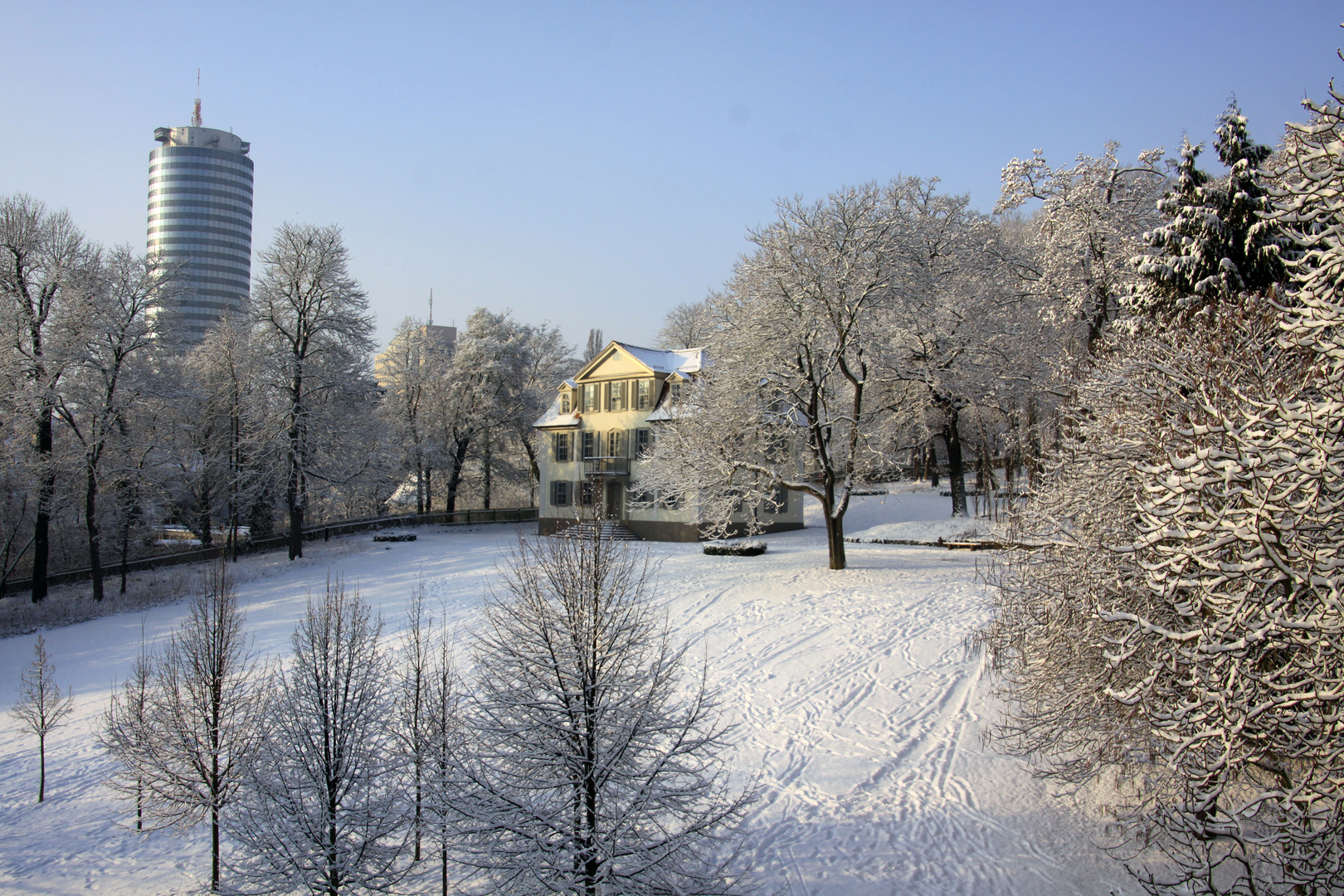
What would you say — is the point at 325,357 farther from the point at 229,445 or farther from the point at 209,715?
the point at 209,715

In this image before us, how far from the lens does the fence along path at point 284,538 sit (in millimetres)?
29406

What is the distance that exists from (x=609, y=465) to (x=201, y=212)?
11501cm

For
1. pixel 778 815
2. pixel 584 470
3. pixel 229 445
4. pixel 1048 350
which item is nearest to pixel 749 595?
pixel 778 815

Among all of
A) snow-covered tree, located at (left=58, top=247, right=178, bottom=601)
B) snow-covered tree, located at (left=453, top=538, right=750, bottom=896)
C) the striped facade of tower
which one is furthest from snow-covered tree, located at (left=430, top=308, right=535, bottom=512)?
the striped facade of tower

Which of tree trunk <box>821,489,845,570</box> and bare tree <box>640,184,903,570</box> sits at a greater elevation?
bare tree <box>640,184,903,570</box>

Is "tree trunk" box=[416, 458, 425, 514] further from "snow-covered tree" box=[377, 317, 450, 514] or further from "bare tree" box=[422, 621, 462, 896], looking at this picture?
"bare tree" box=[422, 621, 462, 896]

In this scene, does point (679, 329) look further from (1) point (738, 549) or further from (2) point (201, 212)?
(2) point (201, 212)

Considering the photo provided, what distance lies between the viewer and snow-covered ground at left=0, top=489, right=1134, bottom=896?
9539 mm

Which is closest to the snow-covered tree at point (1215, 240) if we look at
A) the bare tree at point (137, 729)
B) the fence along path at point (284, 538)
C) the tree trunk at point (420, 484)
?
the bare tree at point (137, 729)

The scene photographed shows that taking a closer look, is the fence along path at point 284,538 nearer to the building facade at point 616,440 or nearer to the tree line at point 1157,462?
the building facade at point 616,440

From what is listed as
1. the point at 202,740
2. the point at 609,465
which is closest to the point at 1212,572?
the point at 202,740

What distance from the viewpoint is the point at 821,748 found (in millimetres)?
12484

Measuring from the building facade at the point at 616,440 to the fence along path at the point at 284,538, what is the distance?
26.8 feet

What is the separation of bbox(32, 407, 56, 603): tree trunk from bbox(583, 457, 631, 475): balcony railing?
2062cm
